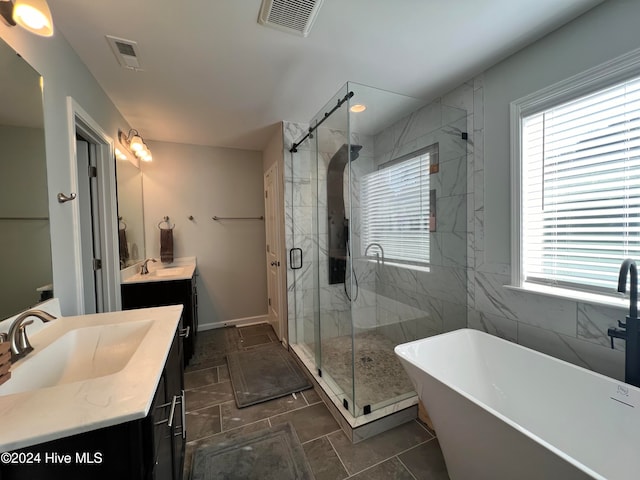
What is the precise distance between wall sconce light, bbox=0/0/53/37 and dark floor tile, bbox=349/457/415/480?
2.63m

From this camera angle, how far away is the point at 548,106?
1.64 m

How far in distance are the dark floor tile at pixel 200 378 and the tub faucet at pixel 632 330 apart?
2805 mm

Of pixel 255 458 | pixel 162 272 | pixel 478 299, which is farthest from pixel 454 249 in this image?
pixel 162 272

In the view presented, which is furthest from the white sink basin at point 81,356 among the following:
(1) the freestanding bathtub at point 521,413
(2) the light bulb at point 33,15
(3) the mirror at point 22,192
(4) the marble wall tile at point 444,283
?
(4) the marble wall tile at point 444,283

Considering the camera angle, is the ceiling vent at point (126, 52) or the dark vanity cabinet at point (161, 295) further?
the dark vanity cabinet at point (161, 295)

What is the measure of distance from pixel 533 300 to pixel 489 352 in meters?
0.45

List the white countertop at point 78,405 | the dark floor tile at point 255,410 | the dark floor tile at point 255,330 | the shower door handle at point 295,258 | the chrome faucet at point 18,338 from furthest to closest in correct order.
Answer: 1. the dark floor tile at point 255,330
2. the shower door handle at point 295,258
3. the dark floor tile at point 255,410
4. the chrome faucet at point 18,338
5. the white countertop at point 78,405

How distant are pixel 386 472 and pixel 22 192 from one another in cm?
231

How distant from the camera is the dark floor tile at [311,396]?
2.13 m

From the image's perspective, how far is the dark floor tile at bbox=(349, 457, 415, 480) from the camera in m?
1.47

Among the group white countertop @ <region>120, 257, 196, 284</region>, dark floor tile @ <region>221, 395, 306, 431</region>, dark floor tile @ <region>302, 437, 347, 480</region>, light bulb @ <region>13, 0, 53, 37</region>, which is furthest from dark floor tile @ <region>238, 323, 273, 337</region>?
light bulb @ <region>13, 0, 53, 37</region>

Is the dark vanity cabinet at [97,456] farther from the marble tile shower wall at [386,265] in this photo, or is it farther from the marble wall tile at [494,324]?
the marble wall tile at [494,324]

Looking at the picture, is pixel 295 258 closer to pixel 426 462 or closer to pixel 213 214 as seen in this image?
pixel 213 214

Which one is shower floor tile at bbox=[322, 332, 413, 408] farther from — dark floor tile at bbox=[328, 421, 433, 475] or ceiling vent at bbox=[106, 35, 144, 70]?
ceiling vent at bbox=[106, 35, 144, 70]
